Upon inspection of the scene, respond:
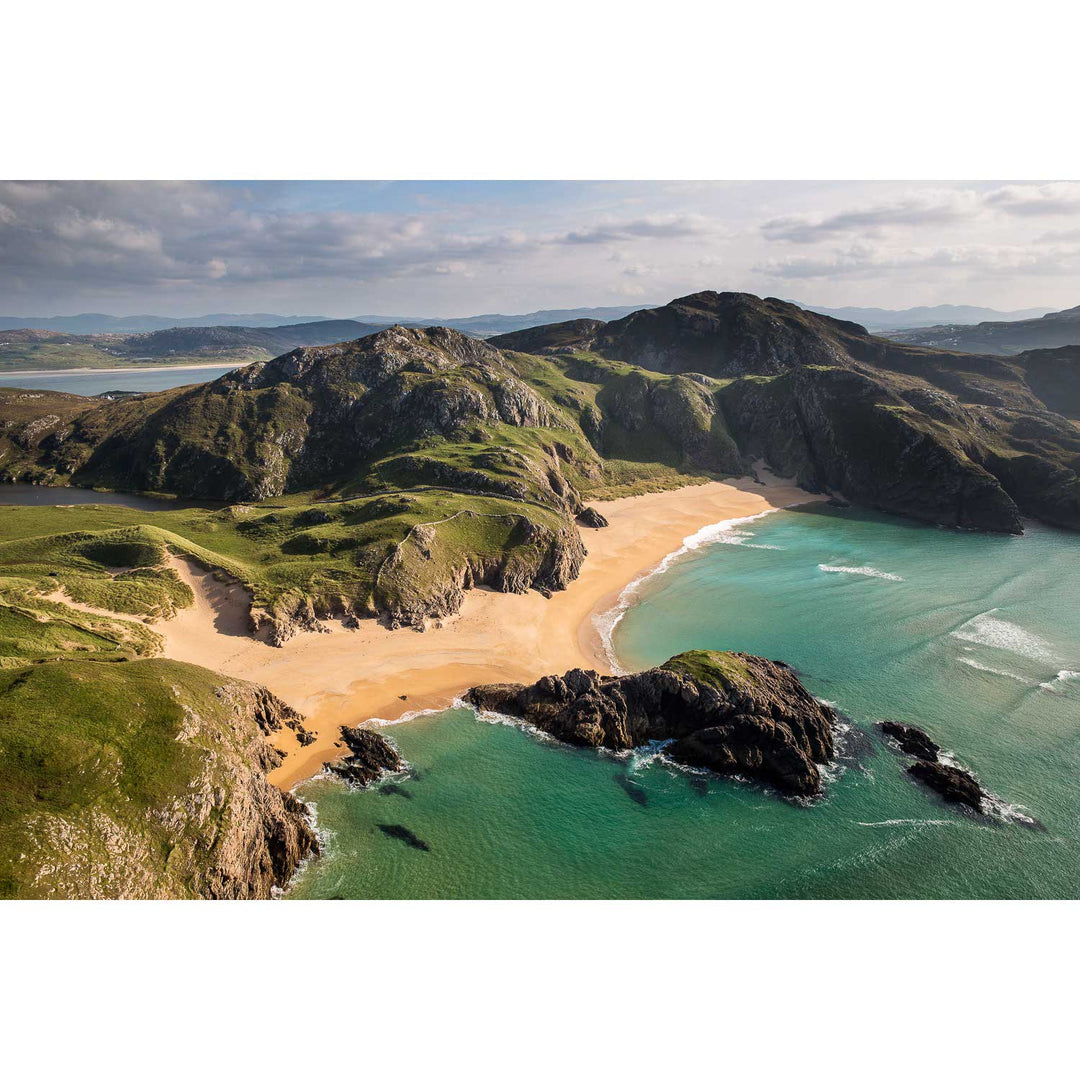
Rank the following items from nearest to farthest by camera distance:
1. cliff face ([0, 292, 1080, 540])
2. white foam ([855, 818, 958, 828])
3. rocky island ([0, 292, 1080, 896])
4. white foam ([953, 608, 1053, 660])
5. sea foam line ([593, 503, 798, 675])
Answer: rocky island ([0, 292, 1080, 896]), white foam ([855, 818, 958, 828]), white foam ([953, 608, 1053, 660]), sea foam line ([593, 503, 798, 675]), cliff face ([0, 292, 1080, 540])

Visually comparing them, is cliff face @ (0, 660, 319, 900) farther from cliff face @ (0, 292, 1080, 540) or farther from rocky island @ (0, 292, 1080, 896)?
cliff face @ (0, 292, 1080, 540)

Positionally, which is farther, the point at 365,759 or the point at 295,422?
the point at 295,422

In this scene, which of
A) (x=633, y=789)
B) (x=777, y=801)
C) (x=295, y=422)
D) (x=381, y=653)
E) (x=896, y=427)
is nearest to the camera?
(x=777, y=801)

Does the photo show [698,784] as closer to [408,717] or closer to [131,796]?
[408,717]

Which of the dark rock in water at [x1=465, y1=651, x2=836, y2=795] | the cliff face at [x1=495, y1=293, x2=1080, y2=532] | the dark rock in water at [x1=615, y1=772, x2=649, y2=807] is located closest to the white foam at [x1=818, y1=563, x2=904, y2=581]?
the cliff face at [x1=495, y1=293, x2=1080, y2=532]

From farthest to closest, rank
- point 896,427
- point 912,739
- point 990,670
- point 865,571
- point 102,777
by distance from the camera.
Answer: point 896,427 → point 865,571 → point 990,670 → point 912,739 → point 102,777

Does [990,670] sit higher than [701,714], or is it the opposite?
[701,714]

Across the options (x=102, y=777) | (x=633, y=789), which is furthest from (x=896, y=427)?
(x=102, y=777)
